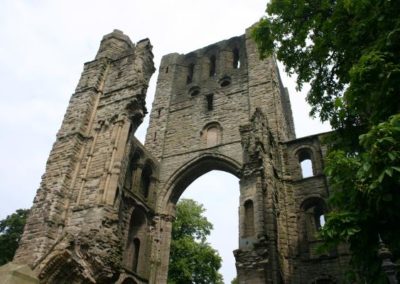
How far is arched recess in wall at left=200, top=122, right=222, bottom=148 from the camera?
1788 centimetres

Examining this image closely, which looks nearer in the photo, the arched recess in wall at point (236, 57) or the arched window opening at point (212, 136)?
the arched window opening at point (212, 136)

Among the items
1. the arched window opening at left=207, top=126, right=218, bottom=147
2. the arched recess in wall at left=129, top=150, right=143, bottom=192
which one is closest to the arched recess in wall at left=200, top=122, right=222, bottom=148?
the arched window opening at left=207, top=126, right=218, bottom=147

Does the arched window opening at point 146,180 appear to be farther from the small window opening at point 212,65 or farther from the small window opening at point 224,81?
the small window opening at point 212,65

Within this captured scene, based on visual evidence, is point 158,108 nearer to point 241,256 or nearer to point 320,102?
point 241,256

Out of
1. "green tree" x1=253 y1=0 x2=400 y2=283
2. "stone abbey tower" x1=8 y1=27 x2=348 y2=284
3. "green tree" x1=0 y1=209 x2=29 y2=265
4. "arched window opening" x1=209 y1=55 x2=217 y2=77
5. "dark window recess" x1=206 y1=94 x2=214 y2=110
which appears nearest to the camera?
"green tree" x1=253 y1=0 x2=400 y2=283

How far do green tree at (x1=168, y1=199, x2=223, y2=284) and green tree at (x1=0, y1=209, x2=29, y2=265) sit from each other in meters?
8.22

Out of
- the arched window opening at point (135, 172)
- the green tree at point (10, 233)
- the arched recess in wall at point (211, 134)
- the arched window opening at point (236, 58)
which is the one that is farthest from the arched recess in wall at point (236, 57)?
the green tree at point (10, 233)

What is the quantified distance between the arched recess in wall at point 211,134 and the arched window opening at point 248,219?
19.0 feet

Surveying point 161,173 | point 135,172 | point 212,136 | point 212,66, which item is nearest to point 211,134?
point 212,136

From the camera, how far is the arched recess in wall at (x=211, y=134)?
17.9 meters

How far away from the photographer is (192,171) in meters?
17.5

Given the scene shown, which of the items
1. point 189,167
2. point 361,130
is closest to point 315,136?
point 189,167

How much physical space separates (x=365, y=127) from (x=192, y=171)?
38.5 feet

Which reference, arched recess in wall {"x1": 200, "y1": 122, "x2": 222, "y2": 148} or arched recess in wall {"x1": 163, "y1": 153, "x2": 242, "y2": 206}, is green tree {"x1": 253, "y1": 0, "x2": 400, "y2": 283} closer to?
arched recess in wall {"x1": 163, "y1": 153, "x2": 242, "y2": 206}
